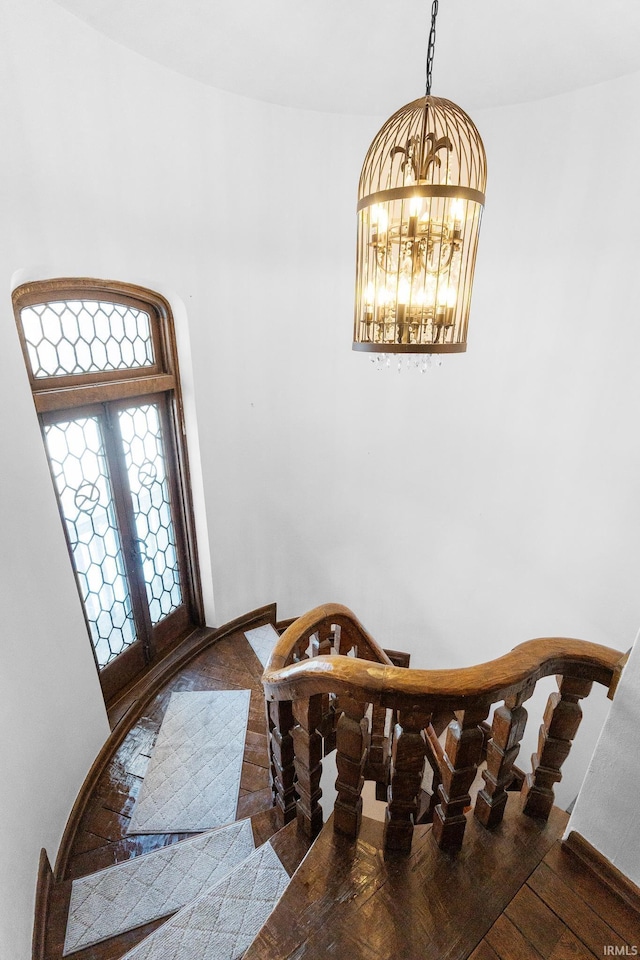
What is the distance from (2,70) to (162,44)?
0.84 m

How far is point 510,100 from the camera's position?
2.76m

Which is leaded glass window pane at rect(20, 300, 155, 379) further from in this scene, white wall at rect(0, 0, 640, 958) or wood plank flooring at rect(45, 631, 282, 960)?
wood plank flooring at rect(45, 631, 282, 960)

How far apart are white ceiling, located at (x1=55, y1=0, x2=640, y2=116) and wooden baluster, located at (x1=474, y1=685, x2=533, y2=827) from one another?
280cm

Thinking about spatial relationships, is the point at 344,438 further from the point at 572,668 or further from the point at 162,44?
the point at 572,668

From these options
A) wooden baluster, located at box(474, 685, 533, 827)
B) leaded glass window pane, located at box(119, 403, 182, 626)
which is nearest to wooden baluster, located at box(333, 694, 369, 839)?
wooden baluster, located at box(474, 685, 533, 827)

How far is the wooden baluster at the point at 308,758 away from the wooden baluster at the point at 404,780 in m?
0.23

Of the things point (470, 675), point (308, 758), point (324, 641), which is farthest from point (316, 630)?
point (470, 675)

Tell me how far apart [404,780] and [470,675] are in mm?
361

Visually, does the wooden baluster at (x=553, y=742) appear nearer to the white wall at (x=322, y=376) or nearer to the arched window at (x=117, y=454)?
the white wall at (x=322, y=376)

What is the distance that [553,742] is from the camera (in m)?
1.15

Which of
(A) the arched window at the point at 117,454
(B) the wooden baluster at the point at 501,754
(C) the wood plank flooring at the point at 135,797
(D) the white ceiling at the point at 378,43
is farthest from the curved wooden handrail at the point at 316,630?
(D) the white ceiling at the point at 378,43

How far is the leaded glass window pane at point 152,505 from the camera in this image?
2.89 metres

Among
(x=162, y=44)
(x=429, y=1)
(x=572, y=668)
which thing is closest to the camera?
(x=572, y=668)

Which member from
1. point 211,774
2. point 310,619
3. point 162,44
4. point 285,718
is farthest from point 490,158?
point 211,774
